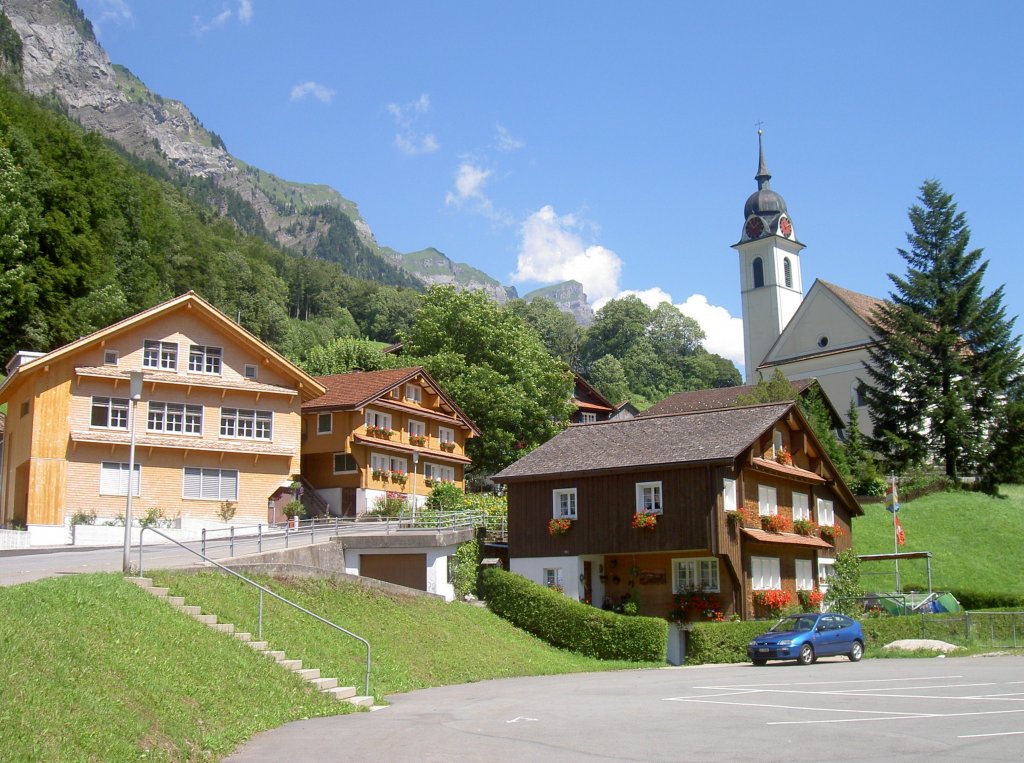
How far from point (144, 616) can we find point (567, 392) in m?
49.9

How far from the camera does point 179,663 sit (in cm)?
1590

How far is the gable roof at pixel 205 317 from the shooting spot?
143 ft

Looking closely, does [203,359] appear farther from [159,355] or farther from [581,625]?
[581,625]

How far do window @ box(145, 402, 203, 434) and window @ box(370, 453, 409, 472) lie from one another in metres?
8.90

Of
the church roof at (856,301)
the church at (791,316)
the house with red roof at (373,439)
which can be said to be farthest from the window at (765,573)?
the church roof at (856,301)

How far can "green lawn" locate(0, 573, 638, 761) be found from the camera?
11539mm

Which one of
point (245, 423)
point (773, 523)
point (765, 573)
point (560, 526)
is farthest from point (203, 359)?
point (765, 573)

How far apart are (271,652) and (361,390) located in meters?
34.2

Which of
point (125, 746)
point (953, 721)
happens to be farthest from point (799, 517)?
point (125, 746)

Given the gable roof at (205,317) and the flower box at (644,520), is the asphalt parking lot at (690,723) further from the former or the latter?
the gable roof at (205,317)

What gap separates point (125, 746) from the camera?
37.4 ft

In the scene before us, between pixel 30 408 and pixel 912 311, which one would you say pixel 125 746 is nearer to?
pixel 30 408

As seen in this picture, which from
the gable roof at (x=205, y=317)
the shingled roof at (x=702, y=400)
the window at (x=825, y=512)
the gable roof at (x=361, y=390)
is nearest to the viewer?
the gable roof at (x=205, y=317)

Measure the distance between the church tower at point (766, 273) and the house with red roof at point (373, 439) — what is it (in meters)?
47.9
